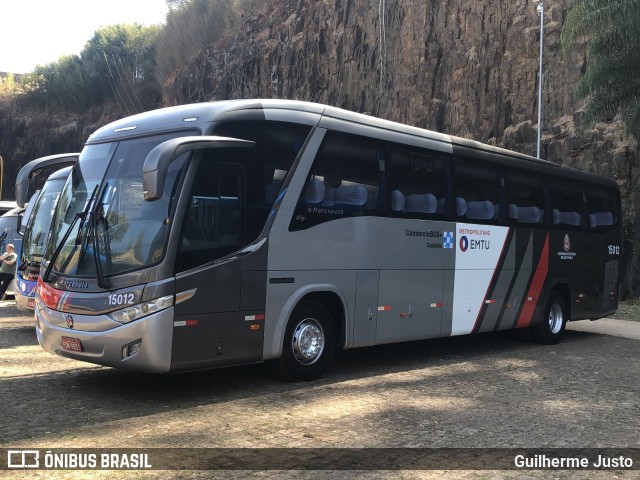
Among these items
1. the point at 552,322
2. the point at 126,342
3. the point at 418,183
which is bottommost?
the point at 552,322

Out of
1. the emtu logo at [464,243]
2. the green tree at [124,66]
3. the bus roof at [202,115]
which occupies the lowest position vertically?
the emtu logo at [464,243]

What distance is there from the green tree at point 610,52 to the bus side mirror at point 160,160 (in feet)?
53.1

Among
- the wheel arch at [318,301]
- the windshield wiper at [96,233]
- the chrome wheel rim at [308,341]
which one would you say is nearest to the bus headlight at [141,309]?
the windshield wiper at [96,233]

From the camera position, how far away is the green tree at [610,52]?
1977cm

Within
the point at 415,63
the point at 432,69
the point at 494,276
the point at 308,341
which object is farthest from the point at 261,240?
the point at 415,63

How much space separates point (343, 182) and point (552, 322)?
6.82 meters

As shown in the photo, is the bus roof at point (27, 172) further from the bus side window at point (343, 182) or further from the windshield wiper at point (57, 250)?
the bus side window at point (343, 182)

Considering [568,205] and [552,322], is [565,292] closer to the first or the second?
[552,322]

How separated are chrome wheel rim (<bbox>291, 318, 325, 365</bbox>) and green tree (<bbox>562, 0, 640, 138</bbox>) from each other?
15208mm

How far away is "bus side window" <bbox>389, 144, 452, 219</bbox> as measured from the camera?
10211mm

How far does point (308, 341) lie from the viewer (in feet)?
29.3

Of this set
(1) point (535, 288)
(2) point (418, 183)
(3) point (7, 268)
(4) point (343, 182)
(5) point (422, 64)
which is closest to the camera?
(4) point (343, 182)

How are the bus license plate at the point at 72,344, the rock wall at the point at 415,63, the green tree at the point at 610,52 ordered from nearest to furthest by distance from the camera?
the bus license plate at the point at 72,344
the green tree at the point at 610,52
the rock wall at the point at 415,63

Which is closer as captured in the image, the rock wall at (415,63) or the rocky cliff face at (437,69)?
the rocky cliff face at (437,69)
